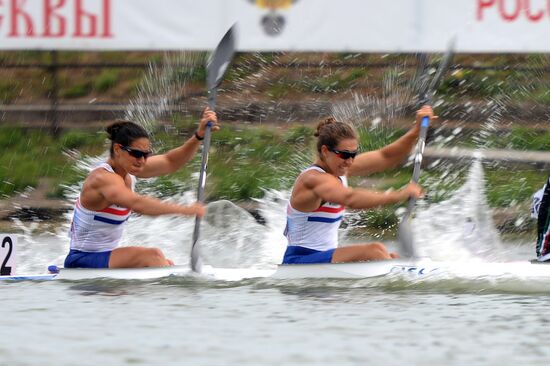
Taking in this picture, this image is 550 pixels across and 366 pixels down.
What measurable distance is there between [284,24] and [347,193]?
9.08 feet

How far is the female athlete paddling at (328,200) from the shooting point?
29.8 ft

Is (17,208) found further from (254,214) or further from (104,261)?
(104,261)

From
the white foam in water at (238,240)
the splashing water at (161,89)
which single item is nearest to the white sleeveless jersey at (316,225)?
the white foam in water at (238,240)

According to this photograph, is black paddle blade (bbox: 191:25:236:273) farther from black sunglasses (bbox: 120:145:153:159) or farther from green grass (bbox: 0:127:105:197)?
green grass (bbox: 0:127:105:197)

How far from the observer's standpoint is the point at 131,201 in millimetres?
9203

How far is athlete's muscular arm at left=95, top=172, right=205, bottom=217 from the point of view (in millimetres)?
9180

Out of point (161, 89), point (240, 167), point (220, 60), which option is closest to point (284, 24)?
point (220, 60)

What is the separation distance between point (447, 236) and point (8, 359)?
5.24 meters

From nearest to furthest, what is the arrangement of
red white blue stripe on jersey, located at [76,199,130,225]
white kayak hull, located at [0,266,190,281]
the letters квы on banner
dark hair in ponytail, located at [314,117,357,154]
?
dark hair in ponytail, located at [314,117,357,154] → white kayak hull, located at [0,266,190,281] → red white blue stripe on jersey, located at [76,199,130,225] → the letters квы on banner

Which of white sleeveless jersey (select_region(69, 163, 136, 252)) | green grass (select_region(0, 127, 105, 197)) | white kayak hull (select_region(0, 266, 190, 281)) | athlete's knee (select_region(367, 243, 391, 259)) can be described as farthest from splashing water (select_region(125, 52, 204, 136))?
athlete's knee (select_region(367, 243, 391, 259))

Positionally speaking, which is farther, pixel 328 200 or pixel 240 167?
pixel 240 167

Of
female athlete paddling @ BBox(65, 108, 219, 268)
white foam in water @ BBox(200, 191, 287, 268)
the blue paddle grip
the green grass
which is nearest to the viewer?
female athlete paddling @ BBox(65, 108, 219, 268)

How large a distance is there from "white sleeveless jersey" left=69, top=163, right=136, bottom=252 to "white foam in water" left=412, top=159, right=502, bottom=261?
278 centimetres

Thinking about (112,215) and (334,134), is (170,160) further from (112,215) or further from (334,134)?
(334,134)
